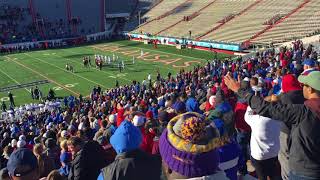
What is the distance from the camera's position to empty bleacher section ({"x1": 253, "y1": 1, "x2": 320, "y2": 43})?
120 ft

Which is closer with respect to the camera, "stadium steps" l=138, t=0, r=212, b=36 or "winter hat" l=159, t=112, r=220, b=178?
"winter hat" l=159, t=112, r=220, b=178

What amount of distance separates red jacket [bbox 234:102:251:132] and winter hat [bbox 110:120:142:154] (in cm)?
266

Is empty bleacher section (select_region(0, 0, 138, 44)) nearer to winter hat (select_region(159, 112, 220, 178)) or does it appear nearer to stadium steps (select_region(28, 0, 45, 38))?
stadium steps (select_region(28, 0, 45, 38))

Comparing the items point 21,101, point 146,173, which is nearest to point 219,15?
point 21,101

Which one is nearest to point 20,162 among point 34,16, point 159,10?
point 34,16

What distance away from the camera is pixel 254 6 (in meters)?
46.9

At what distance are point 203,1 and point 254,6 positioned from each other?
1023cm

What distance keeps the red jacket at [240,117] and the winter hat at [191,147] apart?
3241 millimetres

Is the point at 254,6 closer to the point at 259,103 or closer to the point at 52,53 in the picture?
the point at 52,53

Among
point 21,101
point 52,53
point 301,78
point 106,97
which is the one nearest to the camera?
point 301,78

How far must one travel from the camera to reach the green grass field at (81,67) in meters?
28.8

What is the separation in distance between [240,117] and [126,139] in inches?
114

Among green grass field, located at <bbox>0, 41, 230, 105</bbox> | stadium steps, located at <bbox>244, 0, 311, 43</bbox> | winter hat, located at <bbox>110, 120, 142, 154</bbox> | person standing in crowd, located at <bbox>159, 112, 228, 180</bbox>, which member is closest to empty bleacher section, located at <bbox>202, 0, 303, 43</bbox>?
stadium steps, located at <bbox>244, 0, 311, 43</bbox>

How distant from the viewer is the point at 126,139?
3.63 metres
